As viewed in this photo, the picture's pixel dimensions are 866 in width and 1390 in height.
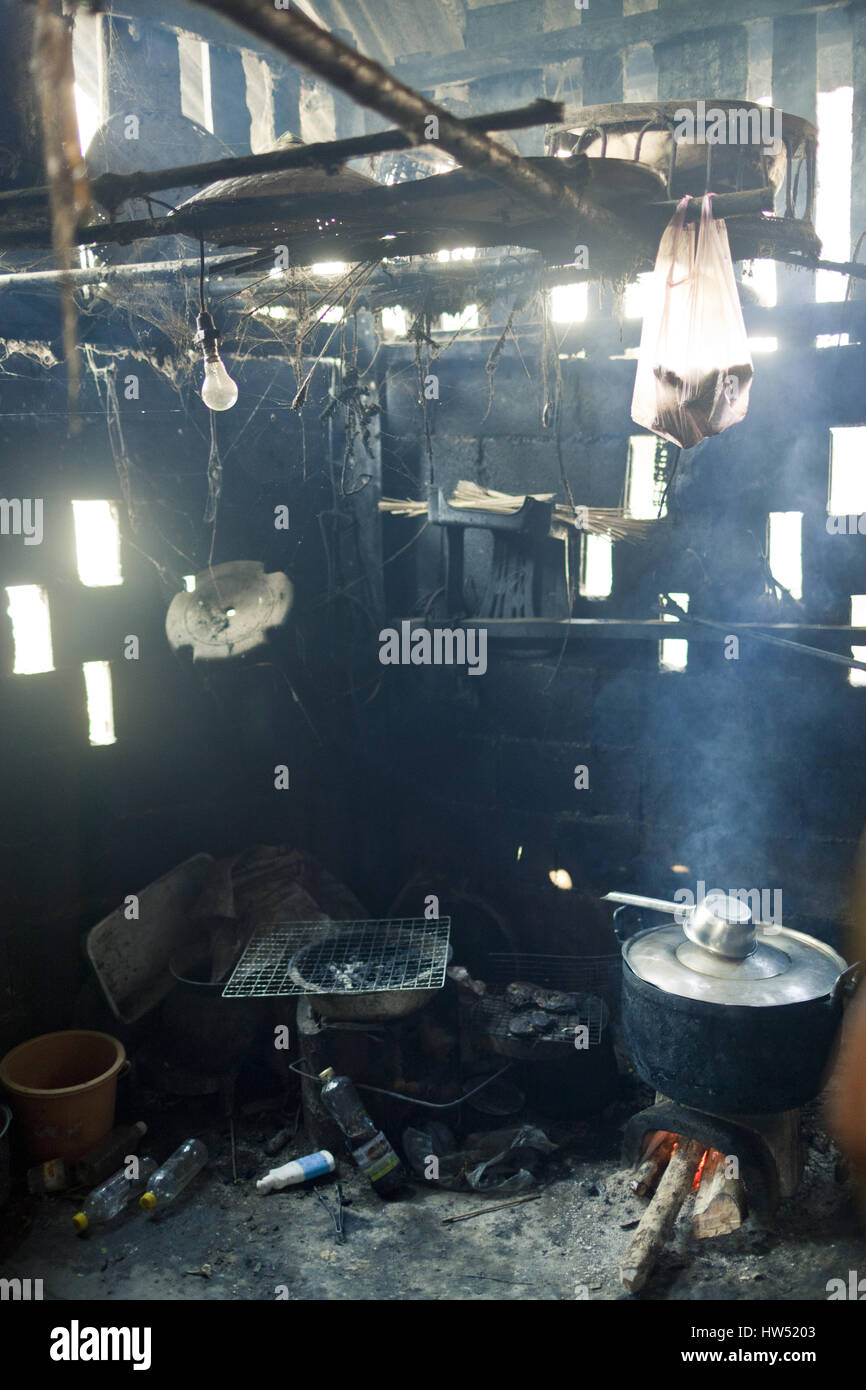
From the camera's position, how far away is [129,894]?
8.63 meters

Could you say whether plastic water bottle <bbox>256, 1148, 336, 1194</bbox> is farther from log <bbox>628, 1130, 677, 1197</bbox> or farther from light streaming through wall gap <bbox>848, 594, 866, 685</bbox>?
light streaming through wall gap <bbox>848, 594, 866, 685</bbox>

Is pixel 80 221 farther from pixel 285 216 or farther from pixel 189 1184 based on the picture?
pixel 189 1184

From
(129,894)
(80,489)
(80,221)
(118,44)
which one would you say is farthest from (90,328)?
(118,44)

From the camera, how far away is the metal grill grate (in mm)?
7121

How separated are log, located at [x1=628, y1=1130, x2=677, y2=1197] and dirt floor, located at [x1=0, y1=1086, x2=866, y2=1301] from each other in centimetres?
10

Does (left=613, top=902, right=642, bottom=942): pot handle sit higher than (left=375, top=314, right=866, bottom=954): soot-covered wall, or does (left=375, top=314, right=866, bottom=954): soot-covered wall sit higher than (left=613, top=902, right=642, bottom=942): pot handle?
(left=375, top=314, right=866, bottom=954): soot-covered wall

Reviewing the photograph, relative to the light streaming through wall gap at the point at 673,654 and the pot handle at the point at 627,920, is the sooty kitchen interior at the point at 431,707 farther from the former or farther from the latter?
the pot handle at the point at 627,920

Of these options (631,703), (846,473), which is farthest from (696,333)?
(631,703)

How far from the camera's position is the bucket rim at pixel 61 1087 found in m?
6.91

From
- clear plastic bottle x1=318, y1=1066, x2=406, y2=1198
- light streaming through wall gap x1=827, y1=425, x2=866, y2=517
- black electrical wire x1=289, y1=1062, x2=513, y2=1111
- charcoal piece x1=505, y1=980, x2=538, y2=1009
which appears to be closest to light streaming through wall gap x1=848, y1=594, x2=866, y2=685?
light streaming through wall gap x1=827, y1=425, x2=866, y2=517

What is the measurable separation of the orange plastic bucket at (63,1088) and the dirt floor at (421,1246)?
0.41 metres

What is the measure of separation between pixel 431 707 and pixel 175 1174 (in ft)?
15.9

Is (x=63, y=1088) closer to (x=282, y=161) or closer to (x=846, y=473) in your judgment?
(x=282, y=161)
